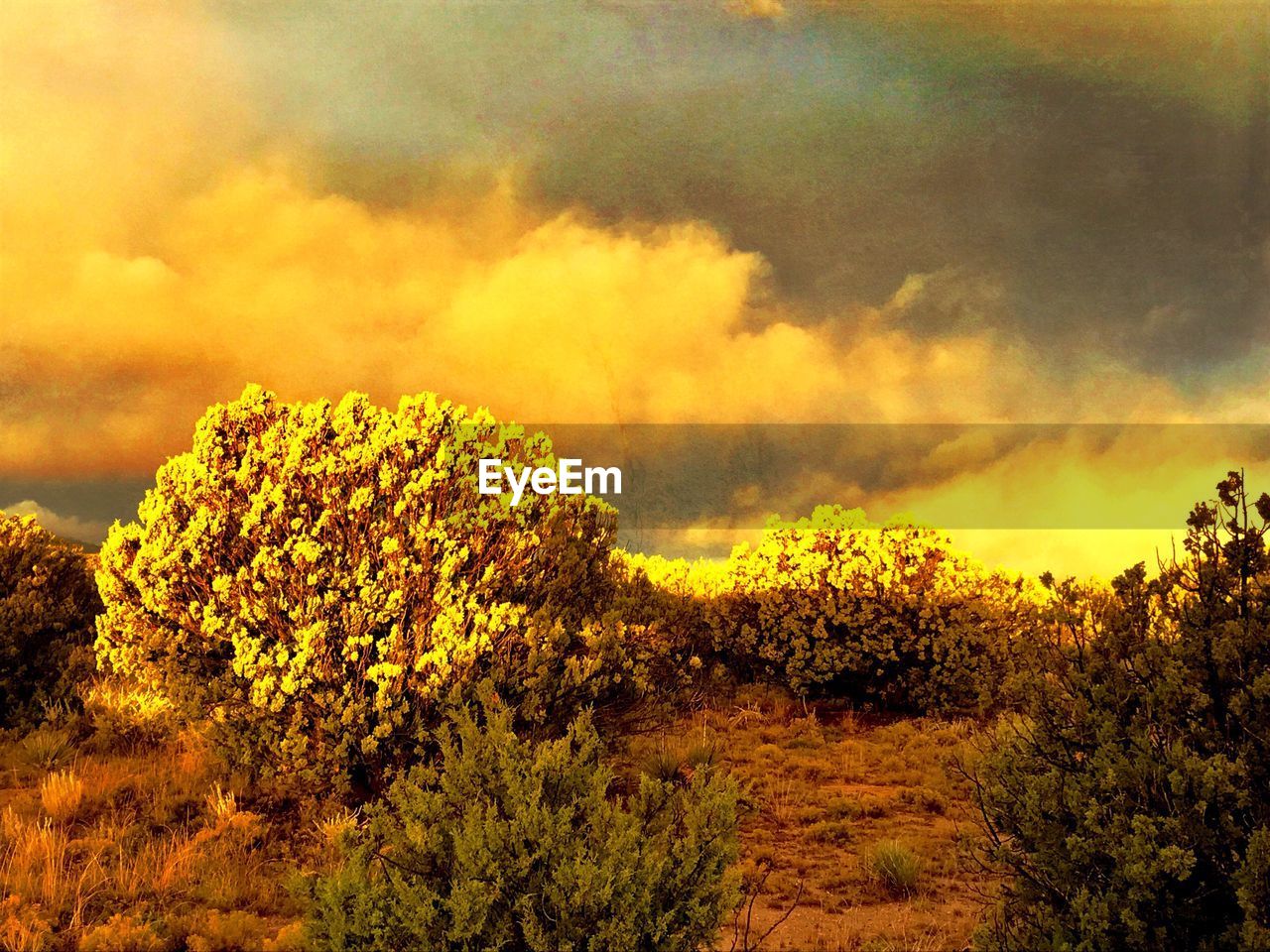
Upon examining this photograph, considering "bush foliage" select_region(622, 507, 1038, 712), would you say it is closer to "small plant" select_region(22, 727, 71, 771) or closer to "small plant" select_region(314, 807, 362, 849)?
"small plant" select_region(314, 807, 362, 849)

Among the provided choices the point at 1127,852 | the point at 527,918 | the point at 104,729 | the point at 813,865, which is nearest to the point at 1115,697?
the point at 1127,852

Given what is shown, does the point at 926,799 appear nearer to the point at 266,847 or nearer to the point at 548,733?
the point at 548,733

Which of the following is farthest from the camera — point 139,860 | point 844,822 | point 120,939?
point 844,822

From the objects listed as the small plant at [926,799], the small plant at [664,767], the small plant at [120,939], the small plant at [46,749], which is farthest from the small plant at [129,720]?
the small plant at [926,799]

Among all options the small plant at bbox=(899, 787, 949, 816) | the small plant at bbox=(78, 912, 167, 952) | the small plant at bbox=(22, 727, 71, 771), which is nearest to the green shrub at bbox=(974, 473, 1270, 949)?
the small plant at bbox=(78, 912, 167, 952)

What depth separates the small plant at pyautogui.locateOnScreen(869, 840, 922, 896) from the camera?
6.12m

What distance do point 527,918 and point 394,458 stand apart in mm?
3883

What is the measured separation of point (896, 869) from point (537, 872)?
345 centimetres

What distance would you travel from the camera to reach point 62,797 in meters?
6.66

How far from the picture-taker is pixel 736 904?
3.67 m

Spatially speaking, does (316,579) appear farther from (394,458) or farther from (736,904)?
(736,904)

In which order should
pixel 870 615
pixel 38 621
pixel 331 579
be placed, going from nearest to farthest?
pixel 331 579, pixel 38 621, pixel 870 615

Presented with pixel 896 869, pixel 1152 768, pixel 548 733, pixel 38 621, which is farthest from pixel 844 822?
pixel 38 621

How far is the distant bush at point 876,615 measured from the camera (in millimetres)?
12297
